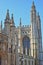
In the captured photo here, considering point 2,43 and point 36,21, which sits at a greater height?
point 36,21

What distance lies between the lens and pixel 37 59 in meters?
47.7

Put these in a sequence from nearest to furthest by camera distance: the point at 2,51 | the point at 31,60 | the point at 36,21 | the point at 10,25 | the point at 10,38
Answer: the point at 2,51 → the point at 10,38 → the point at 10,25 → the point at 31,60 → the point at 36,21

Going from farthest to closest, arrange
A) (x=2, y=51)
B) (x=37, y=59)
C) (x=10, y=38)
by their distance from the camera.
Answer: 1. (x=37, y=59)
2. (x=10, y=38)
3. (x=2, y=51)

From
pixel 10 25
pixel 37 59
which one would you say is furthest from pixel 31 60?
pixel 10 25

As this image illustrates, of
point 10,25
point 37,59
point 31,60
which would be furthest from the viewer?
point 37,59

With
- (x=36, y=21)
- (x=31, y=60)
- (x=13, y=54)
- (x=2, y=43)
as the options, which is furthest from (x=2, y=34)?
(x=36, y=21)

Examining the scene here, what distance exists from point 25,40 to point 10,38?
2664 cm

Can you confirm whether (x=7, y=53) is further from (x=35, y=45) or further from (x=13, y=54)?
(x=35, y=45)

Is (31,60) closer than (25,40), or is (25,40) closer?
(31,60)

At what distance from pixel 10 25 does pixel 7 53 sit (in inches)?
172

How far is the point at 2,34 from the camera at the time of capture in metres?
21.6

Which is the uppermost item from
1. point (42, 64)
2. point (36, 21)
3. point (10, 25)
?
point (36, 21)

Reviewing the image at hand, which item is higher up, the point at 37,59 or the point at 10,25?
the point at 10,25

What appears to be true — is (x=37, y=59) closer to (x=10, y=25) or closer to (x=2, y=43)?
(x=10, y=25)
